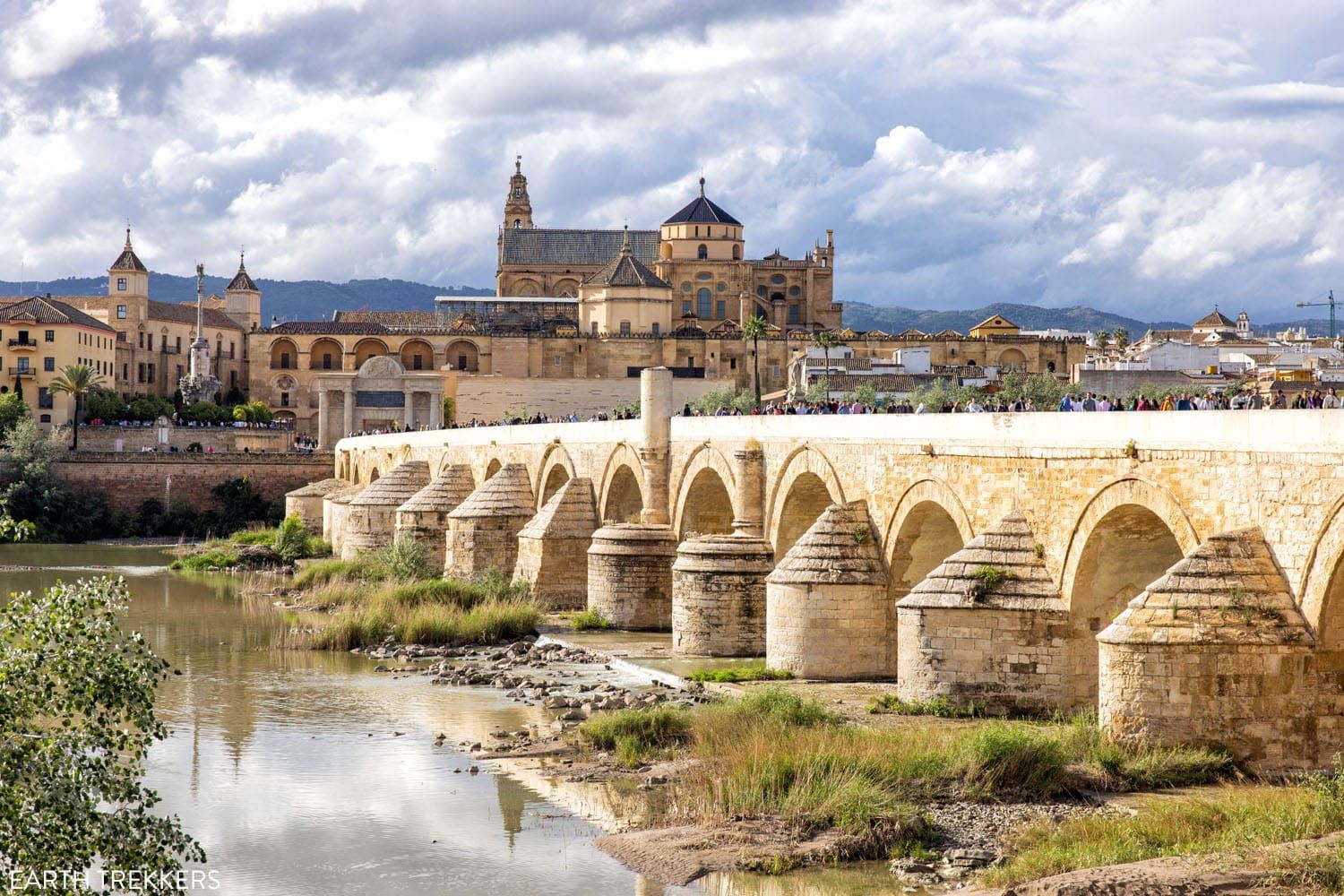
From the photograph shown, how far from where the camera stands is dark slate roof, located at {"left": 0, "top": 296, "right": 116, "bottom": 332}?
256 ft

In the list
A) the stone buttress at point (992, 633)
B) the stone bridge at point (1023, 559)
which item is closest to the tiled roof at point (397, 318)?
the stone bridge at point (1023, 559)

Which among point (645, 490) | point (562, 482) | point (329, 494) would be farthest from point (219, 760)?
point (329, 494)

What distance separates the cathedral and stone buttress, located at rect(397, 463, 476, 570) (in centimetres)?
5074

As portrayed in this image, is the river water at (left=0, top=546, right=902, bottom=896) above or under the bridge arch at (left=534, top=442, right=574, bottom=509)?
under

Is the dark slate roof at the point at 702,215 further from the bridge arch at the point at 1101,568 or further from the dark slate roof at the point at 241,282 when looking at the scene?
the bridge arch at the point at 1101,568

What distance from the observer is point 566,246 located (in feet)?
330

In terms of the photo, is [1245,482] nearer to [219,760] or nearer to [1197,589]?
[1197,589]

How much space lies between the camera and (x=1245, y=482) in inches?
557

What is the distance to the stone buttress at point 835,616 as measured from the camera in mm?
20188

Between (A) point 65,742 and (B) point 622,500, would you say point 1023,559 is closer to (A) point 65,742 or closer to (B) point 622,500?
(A) point 65,742

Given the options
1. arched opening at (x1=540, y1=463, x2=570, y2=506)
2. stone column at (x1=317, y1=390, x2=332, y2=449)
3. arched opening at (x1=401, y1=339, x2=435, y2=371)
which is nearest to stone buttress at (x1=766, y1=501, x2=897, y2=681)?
arched opening at (x1=540, y1=463, x2=570, y2=506)

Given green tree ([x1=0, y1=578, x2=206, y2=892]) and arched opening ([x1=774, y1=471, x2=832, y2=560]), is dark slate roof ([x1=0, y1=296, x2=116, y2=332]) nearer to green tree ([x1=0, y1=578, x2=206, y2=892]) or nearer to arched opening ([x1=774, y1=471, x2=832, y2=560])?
arched opening ([x1=774, y1=471, x2=832, y2=560])

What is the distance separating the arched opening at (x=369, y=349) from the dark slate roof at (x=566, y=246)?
8.81 m

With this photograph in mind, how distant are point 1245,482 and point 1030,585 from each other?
2942mm
